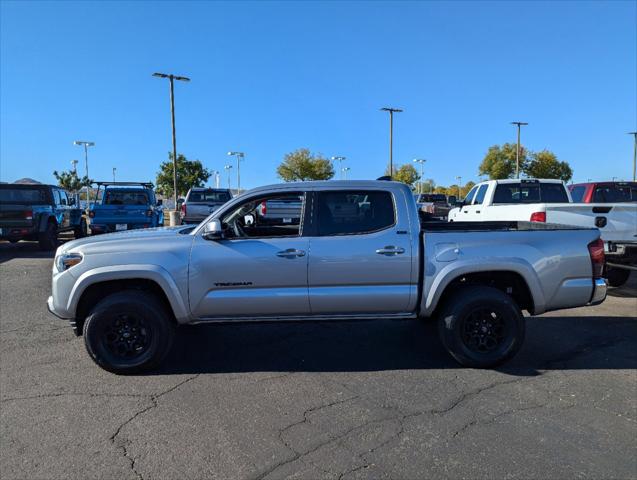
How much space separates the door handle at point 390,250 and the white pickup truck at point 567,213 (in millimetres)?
4245

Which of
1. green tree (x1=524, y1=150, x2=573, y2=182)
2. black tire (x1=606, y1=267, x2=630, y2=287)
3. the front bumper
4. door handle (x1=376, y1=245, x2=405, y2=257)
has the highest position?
green tree (x1=524, y1=150, x2=573, y2=182)

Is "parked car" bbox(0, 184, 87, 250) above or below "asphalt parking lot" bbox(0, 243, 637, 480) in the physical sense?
above

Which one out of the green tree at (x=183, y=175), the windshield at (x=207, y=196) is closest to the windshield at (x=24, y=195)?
the windshield at (x=207, y=196)

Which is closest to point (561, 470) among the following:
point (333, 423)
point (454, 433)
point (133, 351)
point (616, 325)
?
point (454, 433)

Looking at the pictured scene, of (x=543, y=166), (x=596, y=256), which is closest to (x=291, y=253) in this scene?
(x=596, y=256)

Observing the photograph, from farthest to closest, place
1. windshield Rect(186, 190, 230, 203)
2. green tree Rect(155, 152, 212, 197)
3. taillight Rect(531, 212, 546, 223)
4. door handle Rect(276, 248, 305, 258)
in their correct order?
green tree Rect(155, 152, 212, 197) < windshield Rect(186, 190, 230, 203) < taillight Rect(531, 212, 546, 223) < door handle Rect(276, 248, 305, 258)

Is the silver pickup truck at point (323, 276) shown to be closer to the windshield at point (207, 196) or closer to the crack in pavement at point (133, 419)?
the crack in pavement at point (133, 419)

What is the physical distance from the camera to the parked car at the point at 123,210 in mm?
14273

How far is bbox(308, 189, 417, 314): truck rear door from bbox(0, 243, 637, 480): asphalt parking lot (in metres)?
0.67

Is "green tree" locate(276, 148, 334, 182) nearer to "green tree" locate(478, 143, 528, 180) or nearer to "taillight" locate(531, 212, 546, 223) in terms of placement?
"green tree" locate(478, 143, 528, 180)

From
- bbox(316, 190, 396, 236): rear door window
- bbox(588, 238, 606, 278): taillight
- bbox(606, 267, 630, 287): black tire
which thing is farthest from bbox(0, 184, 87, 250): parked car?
bbox(606, 267, 630, 287): black tire

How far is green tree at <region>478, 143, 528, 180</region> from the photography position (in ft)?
189

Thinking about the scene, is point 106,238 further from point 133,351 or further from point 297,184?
point 297,184

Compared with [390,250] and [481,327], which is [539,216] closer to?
[481,327]
